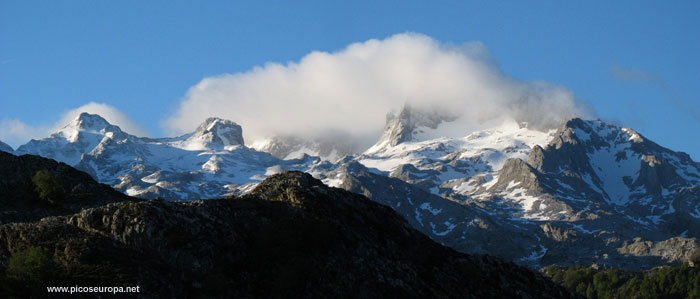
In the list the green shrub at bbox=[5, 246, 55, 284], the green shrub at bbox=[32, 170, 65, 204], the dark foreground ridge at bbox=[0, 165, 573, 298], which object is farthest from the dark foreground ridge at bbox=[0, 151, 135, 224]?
the green shrub at bbox=[5, 246, 55, 284]

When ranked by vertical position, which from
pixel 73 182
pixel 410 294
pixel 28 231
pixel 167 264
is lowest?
pixel 410 294

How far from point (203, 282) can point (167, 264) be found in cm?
287

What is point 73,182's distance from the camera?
72.6 m

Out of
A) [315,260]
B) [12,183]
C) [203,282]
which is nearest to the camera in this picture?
[203,282]

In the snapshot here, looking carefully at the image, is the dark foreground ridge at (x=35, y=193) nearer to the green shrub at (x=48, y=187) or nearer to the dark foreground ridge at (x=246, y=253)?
the green shrub at (x=48, y=187)

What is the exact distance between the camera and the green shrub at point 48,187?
2634 inches

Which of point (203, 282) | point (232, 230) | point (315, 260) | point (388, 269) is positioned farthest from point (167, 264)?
point (388, 269)

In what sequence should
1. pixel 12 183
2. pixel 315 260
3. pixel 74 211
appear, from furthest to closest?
pixel 12 183
pixel 74 211
pixel 315 260

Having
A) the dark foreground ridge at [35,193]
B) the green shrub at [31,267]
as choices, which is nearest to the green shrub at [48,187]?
the dark foreground ridge at [35,193]

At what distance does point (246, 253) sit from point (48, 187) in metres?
22.5

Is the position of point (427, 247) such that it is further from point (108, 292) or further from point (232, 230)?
point (108, 292)

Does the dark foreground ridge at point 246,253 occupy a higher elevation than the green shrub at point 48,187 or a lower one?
lower

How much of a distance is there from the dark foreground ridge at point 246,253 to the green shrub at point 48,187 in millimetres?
11524

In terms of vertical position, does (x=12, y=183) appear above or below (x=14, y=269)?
above
